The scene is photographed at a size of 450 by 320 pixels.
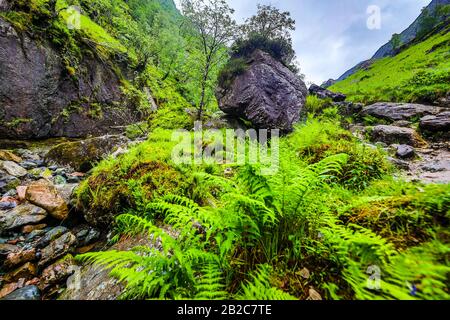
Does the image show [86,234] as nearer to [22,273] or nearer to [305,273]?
[22,273]

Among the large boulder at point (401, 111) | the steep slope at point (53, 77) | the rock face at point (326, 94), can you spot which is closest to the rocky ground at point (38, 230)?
the steep slope at point (53, 77)

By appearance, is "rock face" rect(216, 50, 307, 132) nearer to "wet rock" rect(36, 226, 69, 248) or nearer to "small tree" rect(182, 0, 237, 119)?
"small tree" rect(182, 0, 237, 119)

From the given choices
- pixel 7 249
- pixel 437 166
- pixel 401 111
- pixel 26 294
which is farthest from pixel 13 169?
pixel 401 111

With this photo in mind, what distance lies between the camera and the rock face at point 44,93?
5.44m

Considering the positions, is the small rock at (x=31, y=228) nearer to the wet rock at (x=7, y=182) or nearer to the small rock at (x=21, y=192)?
the small rock at (x=21, y=192)

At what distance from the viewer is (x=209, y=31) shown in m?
10.5

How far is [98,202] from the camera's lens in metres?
2.94

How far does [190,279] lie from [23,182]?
506 centimetres

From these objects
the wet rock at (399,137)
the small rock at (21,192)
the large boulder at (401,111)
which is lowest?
the small rock at (21,192)

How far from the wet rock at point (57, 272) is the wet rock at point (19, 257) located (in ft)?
1.18

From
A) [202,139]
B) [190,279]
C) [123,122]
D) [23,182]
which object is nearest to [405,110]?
[202,139]

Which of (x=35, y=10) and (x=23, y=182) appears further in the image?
(x=35, y=10)

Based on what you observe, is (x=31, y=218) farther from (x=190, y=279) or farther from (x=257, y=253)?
(x=257, y=253)
